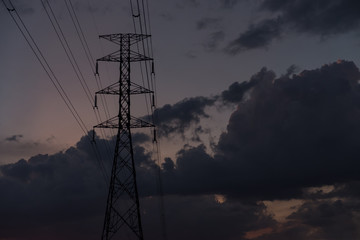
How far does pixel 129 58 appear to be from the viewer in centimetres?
6347

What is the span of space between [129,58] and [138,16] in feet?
30.5

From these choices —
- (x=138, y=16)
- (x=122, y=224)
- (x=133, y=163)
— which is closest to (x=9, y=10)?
(x=138, y=16)

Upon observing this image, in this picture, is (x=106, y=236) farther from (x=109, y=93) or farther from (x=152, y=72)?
(x=152, y=72)

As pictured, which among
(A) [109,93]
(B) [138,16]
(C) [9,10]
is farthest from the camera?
(A) [109,93]

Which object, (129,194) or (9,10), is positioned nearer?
(9,10)

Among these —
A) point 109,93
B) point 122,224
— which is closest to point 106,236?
point 122,224

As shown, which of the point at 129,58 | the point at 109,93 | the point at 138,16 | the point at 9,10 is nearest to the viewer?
the point at 9,10

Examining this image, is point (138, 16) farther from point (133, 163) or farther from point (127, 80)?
point (133, 163)

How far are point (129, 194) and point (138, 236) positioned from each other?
189 inches

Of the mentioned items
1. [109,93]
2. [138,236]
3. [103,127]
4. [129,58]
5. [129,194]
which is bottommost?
[138,236]

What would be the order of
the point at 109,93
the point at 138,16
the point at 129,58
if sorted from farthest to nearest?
the point at 129,58 → the point at 109,93 → the point at 138,16

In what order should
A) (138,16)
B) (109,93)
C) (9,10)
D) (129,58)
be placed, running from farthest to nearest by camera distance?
(129,58)
(109,93)
(138,16)
(9,10)

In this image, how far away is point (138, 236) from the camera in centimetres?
5659

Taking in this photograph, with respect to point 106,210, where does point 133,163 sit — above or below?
above
